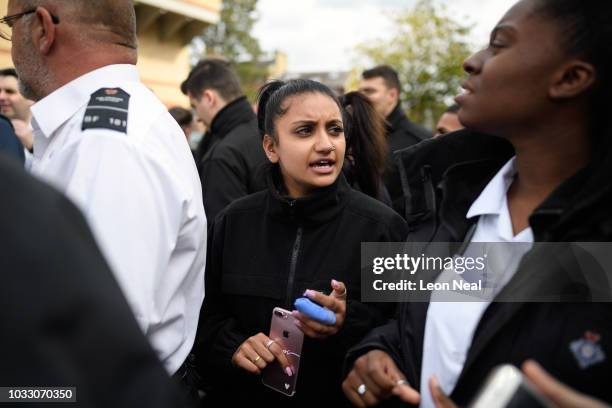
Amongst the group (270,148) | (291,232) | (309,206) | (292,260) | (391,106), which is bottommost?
(292,260)

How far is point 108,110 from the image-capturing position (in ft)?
5.33

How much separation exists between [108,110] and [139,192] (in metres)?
0.29

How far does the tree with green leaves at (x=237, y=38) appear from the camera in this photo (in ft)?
117

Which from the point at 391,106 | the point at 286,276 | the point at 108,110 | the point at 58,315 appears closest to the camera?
the point at 58,315

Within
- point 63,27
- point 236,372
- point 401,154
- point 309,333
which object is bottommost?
point 236,372

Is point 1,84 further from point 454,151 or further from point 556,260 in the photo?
point 556,260

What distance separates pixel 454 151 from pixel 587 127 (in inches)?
17.0

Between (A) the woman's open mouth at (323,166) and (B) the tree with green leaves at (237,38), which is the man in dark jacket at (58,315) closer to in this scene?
(A) the woman's open mouth at (323,166)

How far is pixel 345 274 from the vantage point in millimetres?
2215

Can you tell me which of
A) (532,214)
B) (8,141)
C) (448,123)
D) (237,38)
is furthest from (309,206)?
(237,38)

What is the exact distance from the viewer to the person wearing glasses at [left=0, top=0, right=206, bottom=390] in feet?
4.84

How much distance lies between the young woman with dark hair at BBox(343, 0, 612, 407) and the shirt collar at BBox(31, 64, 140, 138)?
1097mm

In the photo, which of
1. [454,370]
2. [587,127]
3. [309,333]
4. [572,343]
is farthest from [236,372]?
A: [587,127]

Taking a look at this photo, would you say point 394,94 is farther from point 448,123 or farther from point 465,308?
point 465,308
